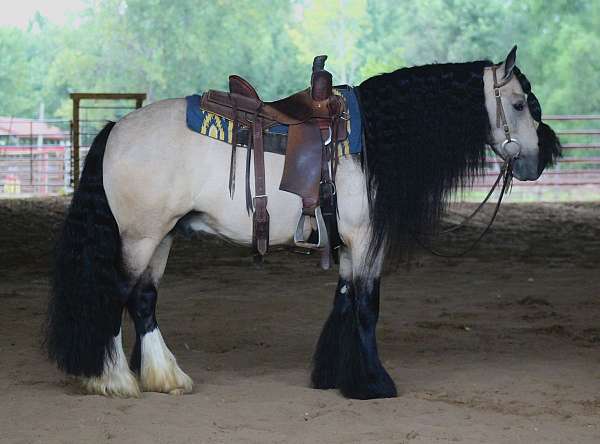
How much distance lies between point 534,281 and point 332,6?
34355 millimetres

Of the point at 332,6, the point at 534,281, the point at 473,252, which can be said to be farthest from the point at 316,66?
the point at 332,6

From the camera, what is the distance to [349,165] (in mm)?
4234

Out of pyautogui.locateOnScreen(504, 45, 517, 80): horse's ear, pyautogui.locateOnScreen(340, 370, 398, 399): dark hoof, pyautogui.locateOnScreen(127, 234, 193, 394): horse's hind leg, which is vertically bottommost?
pyautogui.locateOnScreen(340, 370, 398, 399): dark hoof

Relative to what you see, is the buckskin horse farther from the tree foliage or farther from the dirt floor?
the tree foliage

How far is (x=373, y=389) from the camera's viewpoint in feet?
13.6

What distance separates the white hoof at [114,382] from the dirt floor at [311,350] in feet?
0.22

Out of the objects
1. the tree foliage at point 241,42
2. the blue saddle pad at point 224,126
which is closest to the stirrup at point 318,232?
the blue saddle pad at point 224,126

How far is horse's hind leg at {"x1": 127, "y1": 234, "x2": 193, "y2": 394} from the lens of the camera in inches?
166

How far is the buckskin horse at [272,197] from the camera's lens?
164 inches

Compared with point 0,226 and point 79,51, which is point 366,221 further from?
point 79,51

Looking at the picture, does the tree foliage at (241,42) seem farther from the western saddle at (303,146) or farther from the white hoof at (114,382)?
the white hoof at (114,382)

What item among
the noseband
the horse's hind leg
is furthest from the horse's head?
the horse's hind leg

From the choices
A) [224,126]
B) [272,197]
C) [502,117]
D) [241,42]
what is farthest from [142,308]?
[241,42]

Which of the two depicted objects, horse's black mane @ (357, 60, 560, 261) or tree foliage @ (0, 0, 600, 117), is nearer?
horse's black mane @ (357, 60, 560, 261)
